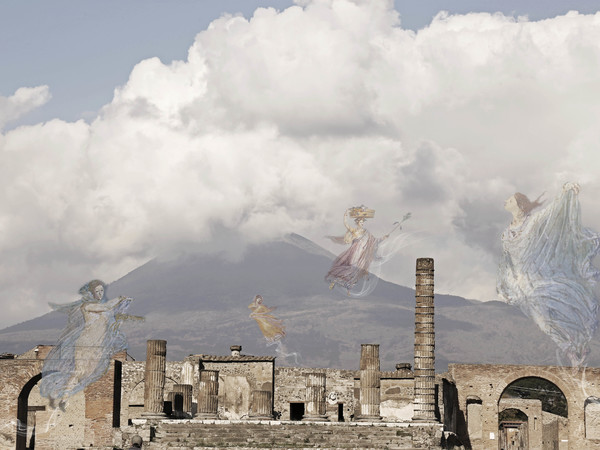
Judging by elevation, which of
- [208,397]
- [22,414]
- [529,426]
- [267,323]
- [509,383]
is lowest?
[529,426]

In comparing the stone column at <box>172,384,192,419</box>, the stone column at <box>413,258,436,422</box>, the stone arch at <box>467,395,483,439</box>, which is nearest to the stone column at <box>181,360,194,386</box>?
the stone column at <box>172,384,192,419</box>

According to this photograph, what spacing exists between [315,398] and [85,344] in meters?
10.7

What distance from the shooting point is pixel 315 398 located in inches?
1658

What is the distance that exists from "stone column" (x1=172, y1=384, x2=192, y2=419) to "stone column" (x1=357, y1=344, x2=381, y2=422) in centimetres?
706

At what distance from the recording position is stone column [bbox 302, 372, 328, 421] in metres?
41.6

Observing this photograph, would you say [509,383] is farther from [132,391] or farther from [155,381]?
[155,381]

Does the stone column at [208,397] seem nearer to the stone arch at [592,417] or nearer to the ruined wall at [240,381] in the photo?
the ruined wall at [240,381]

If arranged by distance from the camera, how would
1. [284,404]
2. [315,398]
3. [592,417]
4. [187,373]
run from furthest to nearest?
[592,417] → [284,404] → [187,373] → [315,398]

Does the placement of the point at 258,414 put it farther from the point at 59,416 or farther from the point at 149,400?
the point at 59,416

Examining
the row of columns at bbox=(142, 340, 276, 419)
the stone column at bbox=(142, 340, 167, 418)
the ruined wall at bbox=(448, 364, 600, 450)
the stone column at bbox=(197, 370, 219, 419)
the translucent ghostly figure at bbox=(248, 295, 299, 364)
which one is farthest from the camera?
the translucent ghostly figure at bbox=(248, 295, 299, 364)

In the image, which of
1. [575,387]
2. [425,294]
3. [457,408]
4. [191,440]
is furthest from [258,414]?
[575,387]

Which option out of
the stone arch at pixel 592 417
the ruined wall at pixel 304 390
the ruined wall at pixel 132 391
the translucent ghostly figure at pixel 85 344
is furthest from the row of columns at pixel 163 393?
the stone arch at pixel 592 417

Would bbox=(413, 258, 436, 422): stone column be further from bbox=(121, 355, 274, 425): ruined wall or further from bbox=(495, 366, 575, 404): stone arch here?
bbox=(495, 366, 575, 404): stone arch

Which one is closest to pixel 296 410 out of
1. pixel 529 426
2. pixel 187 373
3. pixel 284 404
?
pixel 284 404
